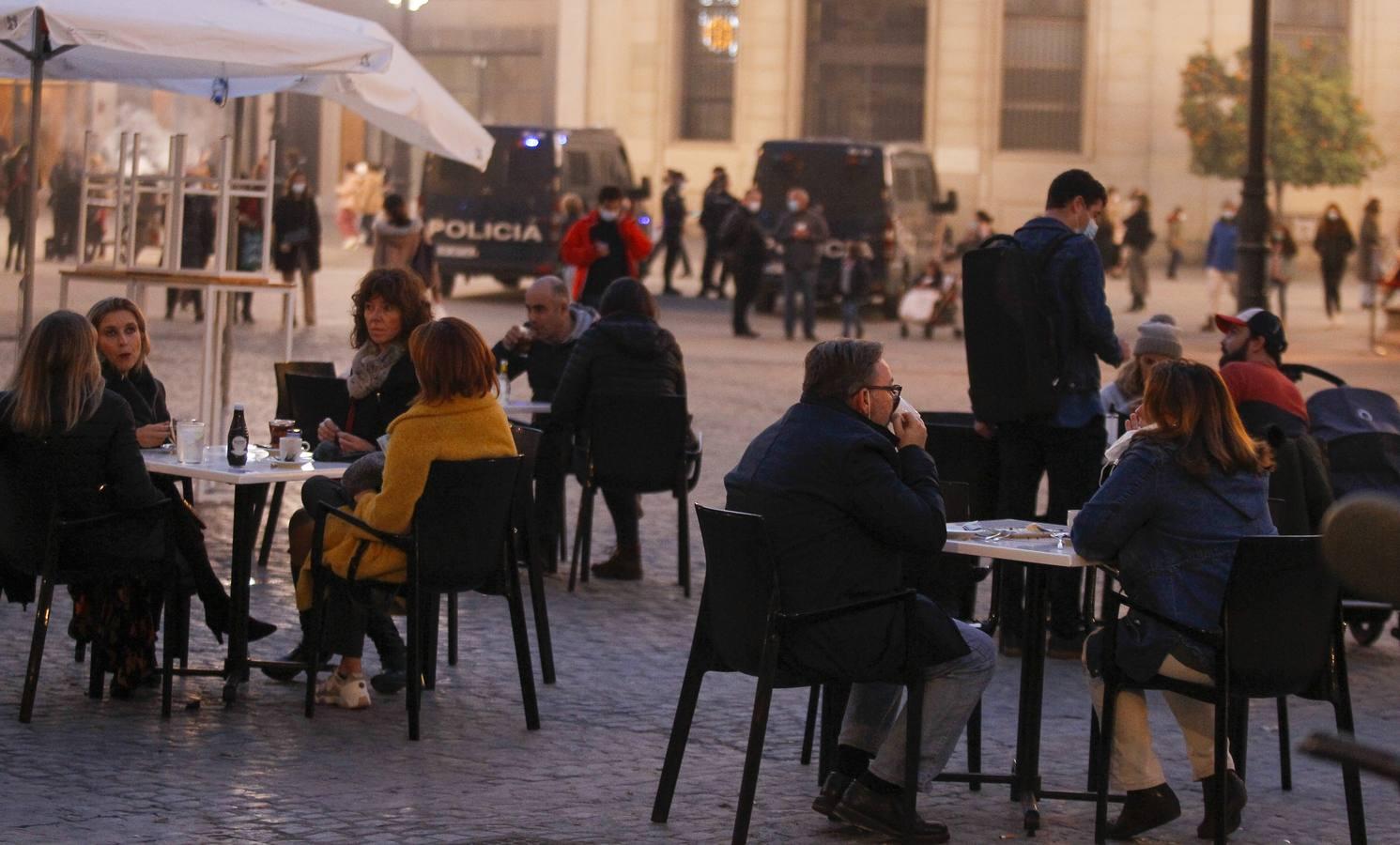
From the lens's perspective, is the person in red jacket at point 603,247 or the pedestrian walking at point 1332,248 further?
the pedestrian walking at point 1332,248

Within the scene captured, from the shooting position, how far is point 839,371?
5527 millimetres

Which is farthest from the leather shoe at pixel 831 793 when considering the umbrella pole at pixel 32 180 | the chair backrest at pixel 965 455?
the umbrella pole at pixel 32 180

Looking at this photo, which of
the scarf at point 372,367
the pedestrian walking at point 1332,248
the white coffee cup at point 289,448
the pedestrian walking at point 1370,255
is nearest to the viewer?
the white coffee cup at point 289,448

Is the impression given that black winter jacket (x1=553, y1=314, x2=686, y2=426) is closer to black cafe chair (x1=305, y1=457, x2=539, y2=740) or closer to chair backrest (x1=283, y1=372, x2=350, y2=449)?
chair backrest (x1=283, y1=372, x2=350, y2=449)

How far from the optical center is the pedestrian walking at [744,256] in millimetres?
23125

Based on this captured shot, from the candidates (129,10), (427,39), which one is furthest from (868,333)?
(427,39)

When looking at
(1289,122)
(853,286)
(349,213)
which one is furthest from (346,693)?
(349,213)

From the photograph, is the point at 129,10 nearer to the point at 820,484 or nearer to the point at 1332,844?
the point at 820,484

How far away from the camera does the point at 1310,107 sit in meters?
37.0

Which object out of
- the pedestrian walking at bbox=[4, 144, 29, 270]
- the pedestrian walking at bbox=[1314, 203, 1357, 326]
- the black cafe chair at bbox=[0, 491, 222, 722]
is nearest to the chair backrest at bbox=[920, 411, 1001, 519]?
the black cafe chair at bbox=[0, 491, 222, 722]

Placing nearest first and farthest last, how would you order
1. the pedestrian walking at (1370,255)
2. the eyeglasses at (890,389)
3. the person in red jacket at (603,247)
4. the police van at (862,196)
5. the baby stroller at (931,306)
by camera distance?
the eyeglasses at (890,389)
the person in red jacket at (603,247)
the baby stroller at (931,306)
the police van at (862,196)
the pedestrian walking at (1370,255)

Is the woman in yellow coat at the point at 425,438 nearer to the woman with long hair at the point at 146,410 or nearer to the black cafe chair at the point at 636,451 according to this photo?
the woman with long hair at the point at 146,410

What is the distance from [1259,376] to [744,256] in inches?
595

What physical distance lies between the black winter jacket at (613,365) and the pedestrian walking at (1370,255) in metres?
17.2
